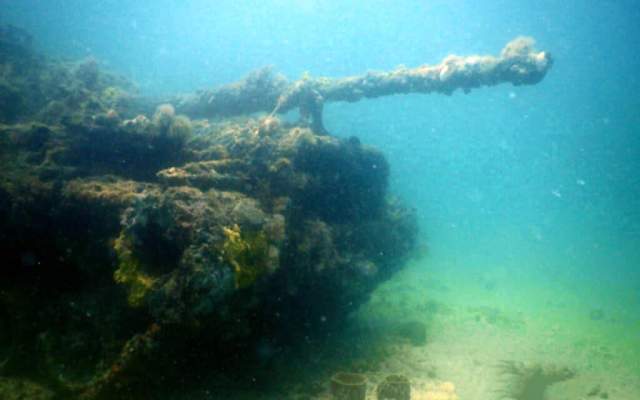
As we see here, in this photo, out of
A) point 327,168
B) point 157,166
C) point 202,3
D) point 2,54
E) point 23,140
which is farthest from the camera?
point 202,3

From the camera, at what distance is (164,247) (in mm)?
5887

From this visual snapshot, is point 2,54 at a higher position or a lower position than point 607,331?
higher

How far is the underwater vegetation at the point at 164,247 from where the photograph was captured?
17.7 ft

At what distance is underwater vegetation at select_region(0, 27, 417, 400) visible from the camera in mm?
5406

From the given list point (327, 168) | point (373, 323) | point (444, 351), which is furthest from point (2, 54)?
point (444, 351)

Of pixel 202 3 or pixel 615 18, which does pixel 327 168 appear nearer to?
pixel 615 18

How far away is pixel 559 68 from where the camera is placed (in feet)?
220

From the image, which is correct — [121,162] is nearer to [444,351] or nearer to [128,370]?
[128,370]

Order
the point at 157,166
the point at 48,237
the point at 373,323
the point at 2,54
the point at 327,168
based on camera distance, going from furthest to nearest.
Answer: the point at 2,54, the point at 373,323, the point at 327,168, the point at 157,166, the point at 48,237

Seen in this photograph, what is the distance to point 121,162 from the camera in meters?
9.12

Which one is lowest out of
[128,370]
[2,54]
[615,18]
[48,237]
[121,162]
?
[128,370]

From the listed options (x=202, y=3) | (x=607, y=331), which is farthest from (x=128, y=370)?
(x=202, y=3)

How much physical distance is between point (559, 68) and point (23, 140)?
3186 inches

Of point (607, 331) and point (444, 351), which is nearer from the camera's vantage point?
point (444, 351)
